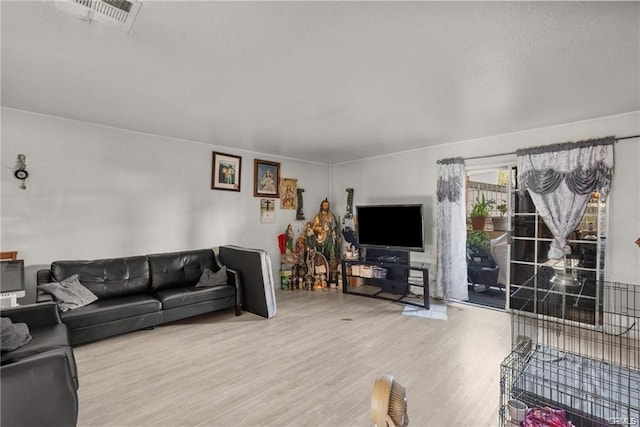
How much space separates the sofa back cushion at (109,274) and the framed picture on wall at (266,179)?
2.05m

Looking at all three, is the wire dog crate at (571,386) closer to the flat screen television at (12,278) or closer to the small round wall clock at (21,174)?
the flat screen television at (12,278)

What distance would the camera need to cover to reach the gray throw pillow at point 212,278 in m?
3.80

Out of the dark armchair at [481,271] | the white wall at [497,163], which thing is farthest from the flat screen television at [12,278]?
the dark armchair at [481,271]

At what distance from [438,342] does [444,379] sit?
71 centimetres

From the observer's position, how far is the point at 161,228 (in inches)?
161

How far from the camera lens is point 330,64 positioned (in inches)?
82.6

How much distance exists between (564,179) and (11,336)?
511 cm

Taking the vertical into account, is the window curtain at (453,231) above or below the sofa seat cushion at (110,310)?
above

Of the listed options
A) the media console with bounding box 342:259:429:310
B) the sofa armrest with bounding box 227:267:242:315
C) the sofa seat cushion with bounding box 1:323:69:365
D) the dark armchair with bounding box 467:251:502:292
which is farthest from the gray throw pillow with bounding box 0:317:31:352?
the dark armchair with bounding box 467:251:502:292

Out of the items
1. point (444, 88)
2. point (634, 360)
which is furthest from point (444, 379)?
point (444, 88)

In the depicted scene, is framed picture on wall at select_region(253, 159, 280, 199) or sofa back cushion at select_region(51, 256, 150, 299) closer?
sofa back cushion at select_region(51, 256, 150, 299)

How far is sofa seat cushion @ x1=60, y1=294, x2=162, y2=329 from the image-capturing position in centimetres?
277

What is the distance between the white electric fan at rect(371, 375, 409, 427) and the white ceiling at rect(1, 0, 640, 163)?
1.68 metres

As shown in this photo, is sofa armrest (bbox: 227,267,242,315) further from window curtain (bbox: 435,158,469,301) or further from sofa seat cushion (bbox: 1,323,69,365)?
window curtain (bbox: 435,158,469,301)
